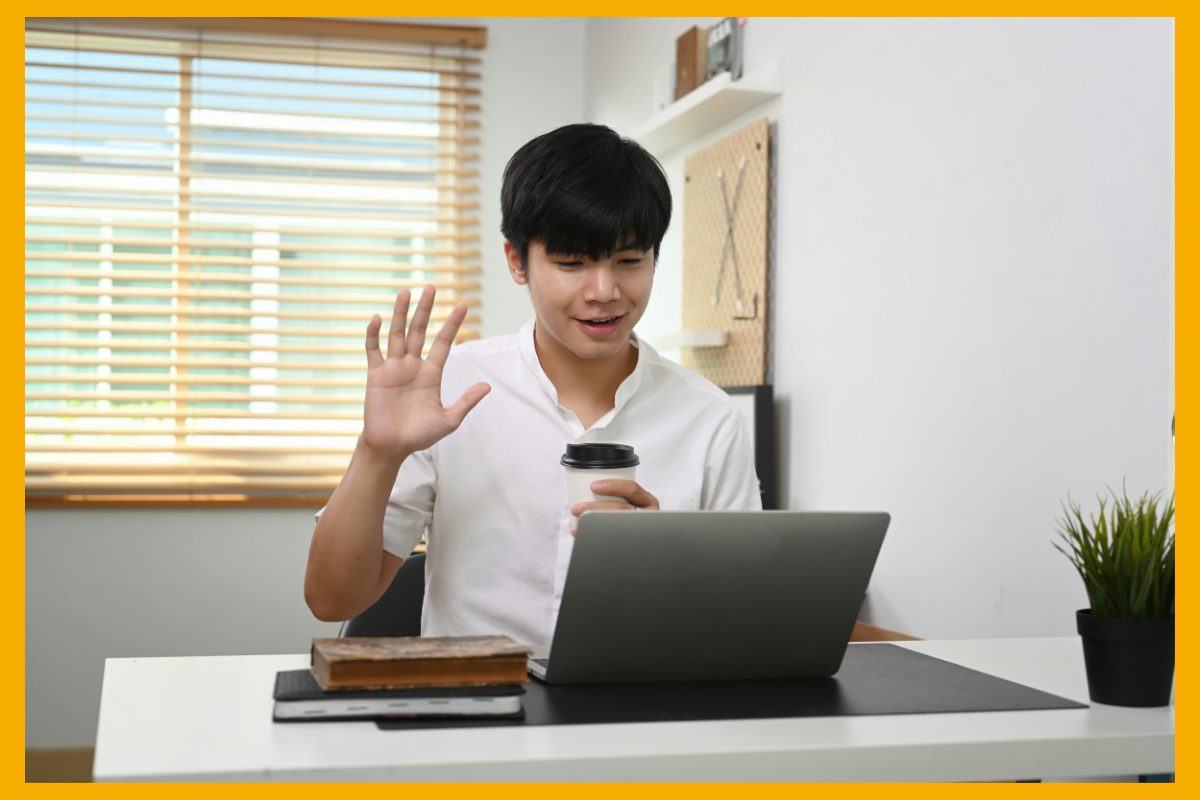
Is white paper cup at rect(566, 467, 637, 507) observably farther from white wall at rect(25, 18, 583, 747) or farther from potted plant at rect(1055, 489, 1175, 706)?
white wall at rect(25, 18, 583, 747)

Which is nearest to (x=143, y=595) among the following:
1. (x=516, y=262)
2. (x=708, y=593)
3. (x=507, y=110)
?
(x=507, y=110)

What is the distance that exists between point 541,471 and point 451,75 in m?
2.41

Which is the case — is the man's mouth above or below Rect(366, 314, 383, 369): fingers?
above

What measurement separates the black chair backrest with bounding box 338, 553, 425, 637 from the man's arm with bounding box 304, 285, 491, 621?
1.71ft

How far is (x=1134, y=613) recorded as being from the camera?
946 mm

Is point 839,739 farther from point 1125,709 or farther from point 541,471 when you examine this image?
point 541,471

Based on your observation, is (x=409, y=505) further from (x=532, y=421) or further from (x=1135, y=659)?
(x=1135, y=659)

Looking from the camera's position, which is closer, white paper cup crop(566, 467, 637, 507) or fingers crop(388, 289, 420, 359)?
white paper cup crop(566, 467, 637, 507)

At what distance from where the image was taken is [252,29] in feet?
11.0

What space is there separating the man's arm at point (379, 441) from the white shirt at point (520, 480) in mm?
101

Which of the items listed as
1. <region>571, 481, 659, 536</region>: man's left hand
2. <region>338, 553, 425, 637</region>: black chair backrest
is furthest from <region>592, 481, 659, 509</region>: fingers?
<region>338, 553, 425, 637</region>: black chair backrest

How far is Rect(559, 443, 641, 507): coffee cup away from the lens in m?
1.01

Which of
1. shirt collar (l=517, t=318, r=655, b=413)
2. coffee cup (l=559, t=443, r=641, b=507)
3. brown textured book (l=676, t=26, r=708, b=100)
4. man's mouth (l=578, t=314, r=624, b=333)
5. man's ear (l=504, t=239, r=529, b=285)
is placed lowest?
coffee cup (l=559, t=443, r=641, b=507)

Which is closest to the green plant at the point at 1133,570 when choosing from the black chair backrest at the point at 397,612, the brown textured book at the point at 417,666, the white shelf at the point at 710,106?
the brown textured book at the point at 417,666
